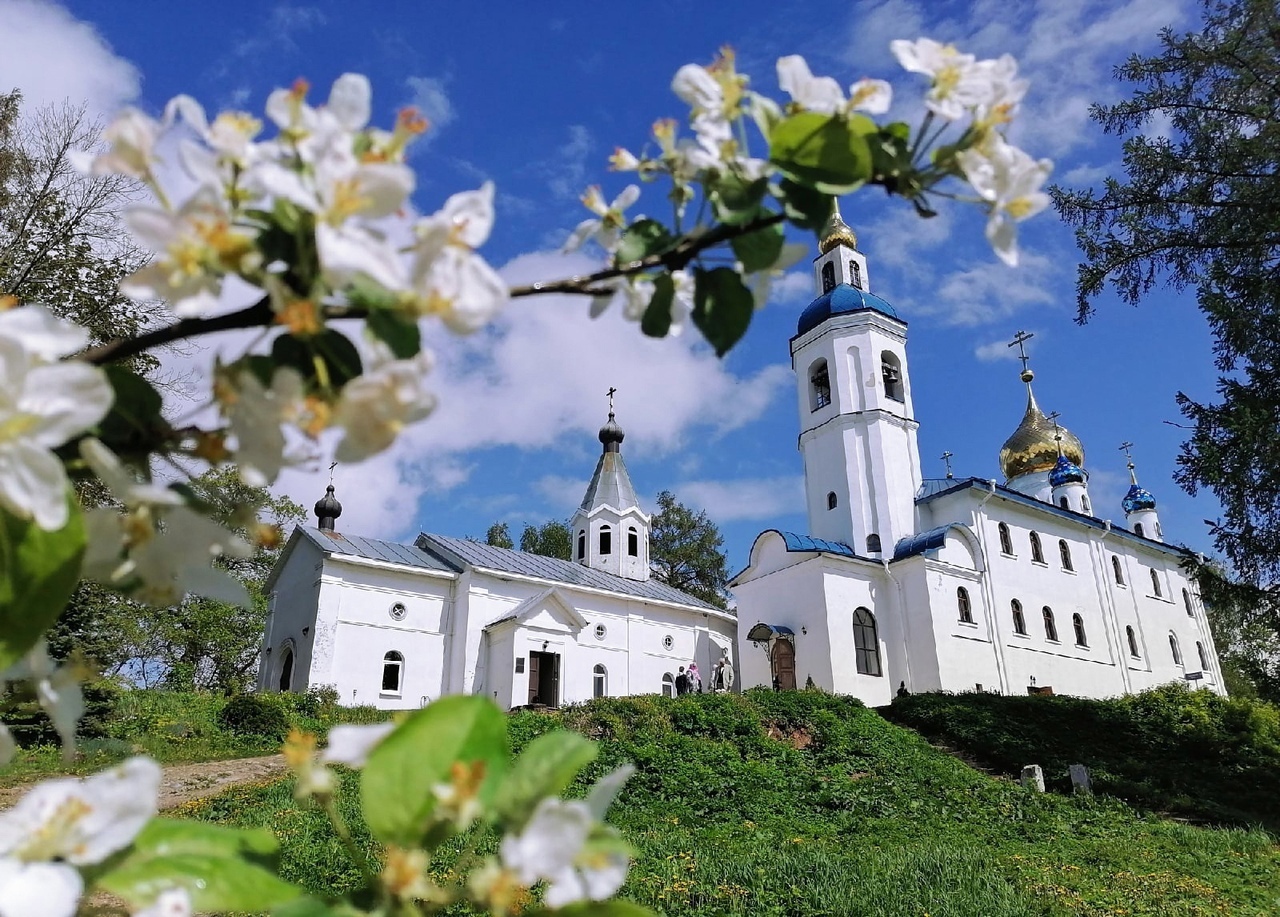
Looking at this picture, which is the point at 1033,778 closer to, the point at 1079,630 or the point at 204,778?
the point at 204,778

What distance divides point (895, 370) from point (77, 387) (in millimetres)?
25276

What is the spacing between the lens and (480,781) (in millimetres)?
569

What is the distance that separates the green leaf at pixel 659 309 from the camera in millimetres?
954

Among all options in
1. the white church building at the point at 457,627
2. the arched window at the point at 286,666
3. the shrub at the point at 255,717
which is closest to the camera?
the shrub at the point at 255,717

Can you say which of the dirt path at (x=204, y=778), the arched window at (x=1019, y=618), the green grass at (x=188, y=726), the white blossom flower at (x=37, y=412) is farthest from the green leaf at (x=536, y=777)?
the arched window at (x=1019, y=618)

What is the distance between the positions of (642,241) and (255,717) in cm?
1707

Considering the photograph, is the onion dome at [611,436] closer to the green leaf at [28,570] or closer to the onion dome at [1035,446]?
the onion dome at [1035,446]

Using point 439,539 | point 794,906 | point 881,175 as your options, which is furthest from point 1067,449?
point 881,175

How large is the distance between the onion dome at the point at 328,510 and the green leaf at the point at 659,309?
2549cm

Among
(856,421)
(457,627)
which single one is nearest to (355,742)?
(457,627)

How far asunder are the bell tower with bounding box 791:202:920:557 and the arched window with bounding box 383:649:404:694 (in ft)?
38.3

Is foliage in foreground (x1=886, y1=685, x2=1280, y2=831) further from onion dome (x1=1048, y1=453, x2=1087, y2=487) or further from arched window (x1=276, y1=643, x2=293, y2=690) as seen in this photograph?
arched window (x1=276, y1=643, x2=293, y2=690)

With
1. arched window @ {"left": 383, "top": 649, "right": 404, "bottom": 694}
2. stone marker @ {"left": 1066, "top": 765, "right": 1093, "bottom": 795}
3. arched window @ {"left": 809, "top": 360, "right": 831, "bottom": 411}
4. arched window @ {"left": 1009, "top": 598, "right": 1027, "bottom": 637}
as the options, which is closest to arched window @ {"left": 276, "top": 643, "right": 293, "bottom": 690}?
arched window @ {"left": 383, "top": 649, "right": 404, "bottom": 694}

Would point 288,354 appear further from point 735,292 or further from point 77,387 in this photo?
point 735,292
